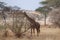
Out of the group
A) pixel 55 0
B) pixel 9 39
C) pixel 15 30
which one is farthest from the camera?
pixel 55 0

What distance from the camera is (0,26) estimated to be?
1720 centimetres

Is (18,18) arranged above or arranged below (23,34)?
above

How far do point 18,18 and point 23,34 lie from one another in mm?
1505

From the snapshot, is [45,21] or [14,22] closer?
[14,22]

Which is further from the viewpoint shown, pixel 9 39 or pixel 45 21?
pixel 45 21

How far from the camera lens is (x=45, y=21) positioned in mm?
26172

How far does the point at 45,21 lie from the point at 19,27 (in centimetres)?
998

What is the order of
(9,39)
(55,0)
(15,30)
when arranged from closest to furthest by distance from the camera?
(9,39) → (15,30) → (55,0)

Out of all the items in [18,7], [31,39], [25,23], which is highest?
[18,7]

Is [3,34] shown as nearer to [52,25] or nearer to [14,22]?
[14,22]

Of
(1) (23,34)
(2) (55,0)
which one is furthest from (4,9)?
(2) (55,0)

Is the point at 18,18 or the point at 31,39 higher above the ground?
the point at 18,18

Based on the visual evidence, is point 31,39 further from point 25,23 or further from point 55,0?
point 55,0

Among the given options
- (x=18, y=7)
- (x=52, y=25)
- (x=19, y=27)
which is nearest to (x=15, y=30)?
(x=19, y=27)
